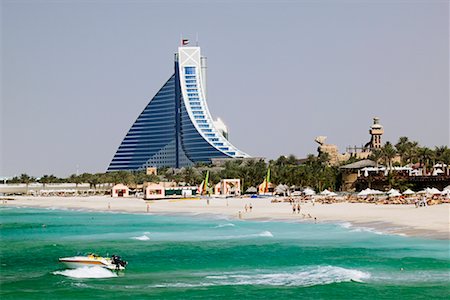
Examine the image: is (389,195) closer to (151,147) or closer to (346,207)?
(346,207)

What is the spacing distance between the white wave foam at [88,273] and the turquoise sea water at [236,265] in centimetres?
4

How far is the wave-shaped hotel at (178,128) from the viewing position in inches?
6152

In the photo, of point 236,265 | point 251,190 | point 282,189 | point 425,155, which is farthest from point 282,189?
point 236,265

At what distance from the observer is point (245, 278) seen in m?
25.7

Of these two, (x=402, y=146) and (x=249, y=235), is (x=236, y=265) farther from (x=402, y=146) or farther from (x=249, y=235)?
(x=402, y=146)

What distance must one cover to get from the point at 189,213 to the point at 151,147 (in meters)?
107

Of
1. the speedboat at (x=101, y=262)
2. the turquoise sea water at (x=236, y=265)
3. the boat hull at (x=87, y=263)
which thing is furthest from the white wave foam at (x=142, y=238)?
the speedboat at (x=101, y=262)

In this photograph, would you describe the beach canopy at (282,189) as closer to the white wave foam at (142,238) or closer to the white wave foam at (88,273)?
the white wave foam at (142,238)

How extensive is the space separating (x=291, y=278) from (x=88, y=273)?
7.20 meters

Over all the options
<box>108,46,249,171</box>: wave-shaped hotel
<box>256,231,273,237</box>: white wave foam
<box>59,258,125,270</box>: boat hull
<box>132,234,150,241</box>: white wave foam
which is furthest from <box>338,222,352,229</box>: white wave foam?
<box>108,46,249,171</box>: wave-shaped hotel

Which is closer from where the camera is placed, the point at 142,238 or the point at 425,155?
the point at 142,238

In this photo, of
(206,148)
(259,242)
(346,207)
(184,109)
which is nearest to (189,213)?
(346,207)

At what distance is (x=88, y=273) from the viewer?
2728 cm

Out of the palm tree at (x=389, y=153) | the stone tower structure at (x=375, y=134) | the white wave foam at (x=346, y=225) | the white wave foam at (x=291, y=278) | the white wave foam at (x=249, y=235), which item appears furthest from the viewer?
the stone tower structure at (x=375, y=134)
